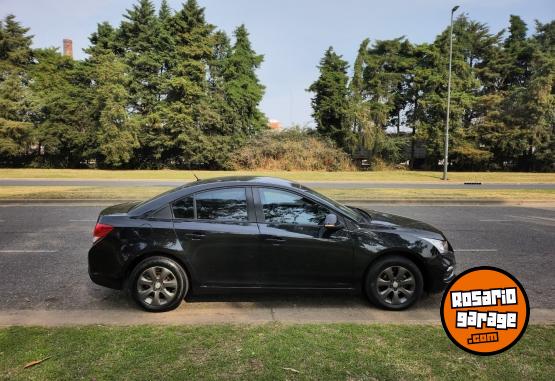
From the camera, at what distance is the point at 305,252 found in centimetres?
470

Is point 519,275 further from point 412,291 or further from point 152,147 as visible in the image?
point 152,147

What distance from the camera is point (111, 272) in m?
4.71

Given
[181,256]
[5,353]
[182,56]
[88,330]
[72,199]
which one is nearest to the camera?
[5,353]

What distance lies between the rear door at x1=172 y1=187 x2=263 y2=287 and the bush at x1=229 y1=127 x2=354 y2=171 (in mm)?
29137

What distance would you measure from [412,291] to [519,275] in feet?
8.23

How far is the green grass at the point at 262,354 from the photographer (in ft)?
10.5

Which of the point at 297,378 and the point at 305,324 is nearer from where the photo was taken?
the point at 297,378

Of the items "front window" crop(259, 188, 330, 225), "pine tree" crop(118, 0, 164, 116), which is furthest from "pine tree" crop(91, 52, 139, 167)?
"front window" crop(259, 188, 330, 225)

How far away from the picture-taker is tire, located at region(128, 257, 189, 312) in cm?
463

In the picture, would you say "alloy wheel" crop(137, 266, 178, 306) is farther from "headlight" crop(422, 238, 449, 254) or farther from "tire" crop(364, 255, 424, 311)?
"headlight" crop(422, 238, 449, 254)

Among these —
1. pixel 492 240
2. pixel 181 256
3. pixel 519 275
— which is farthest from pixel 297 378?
pixel 492 240

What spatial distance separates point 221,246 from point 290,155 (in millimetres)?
29796

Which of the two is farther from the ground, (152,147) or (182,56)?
(182,56)

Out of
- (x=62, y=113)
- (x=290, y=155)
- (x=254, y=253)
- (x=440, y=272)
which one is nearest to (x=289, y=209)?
(x=254, y=253)
